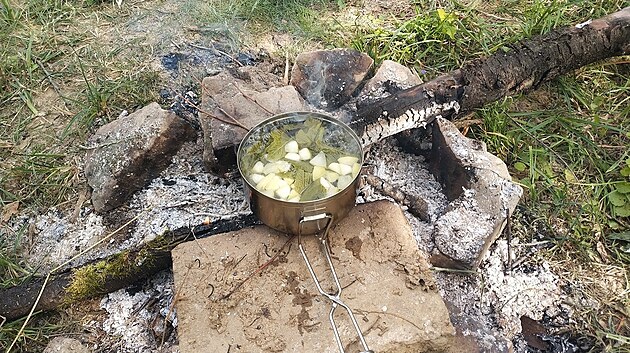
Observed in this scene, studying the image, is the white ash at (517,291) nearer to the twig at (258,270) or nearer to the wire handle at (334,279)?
the wire handle at (334,279)

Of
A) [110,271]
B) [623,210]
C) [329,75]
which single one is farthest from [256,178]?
[623,210]

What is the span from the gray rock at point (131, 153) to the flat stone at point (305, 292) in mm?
614

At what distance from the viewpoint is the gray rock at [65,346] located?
2258 millimetres

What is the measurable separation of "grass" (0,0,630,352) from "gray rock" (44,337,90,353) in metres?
0.13

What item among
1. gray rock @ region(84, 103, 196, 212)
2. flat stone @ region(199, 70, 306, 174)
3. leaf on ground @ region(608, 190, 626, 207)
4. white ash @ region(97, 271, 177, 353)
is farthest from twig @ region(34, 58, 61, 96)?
leaf on ground @ region(608, 190, 626, 207)

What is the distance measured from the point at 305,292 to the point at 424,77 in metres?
1.84

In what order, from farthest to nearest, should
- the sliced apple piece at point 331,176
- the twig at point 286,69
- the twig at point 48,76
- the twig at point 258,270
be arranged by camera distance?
the twig at point 48,76, the twig at point 286,69, the sliced apple piece at point 331,176, the twig at point 258,270

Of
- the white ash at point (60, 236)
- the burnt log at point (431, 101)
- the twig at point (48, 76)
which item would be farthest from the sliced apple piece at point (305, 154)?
the twig at point (48, 76)

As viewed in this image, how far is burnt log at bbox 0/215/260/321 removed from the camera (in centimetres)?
235

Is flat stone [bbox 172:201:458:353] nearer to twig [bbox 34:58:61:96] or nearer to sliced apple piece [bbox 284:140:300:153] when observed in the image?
sliced apple piece [bbox 284:140:300:153]

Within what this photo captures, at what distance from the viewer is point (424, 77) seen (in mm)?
3395

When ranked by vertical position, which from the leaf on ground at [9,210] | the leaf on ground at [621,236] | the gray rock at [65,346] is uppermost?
the leaf on ground at [621,236]

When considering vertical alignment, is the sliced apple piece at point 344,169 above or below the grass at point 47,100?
above

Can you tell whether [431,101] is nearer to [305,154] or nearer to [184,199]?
[305,154]
